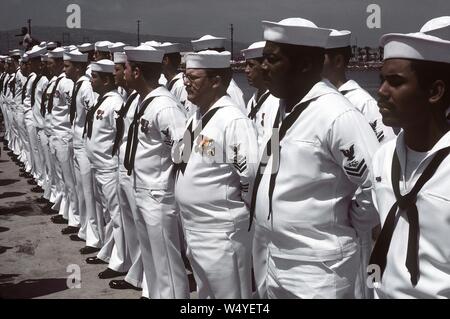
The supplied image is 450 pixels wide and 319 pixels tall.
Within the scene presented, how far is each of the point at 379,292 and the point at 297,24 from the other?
1.55 meters

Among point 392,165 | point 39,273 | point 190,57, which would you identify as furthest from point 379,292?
point 39,273

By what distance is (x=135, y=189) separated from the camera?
17.4 ft

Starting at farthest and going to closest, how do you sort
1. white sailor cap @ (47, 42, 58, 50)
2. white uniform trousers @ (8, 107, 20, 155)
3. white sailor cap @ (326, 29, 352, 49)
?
1. white uniform trousers @ (8, 107, 20, 155)
2. white sailor cap @ (47, 42, 58, 50)
3. white sailor cap @ (326, 29, 352, 49)

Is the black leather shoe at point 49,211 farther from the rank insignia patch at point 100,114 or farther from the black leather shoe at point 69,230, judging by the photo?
the rank insignia patch at point 100,114

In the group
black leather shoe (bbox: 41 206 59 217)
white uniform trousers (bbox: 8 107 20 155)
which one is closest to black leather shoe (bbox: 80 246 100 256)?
black leather shoe (bbox: 41 206 59 217)

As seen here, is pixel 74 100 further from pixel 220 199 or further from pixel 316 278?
pixel 316 278

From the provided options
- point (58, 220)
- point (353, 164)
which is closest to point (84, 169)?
point (58, 220)

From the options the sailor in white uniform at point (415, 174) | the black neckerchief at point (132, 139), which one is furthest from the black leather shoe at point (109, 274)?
the sailor in white uniform at point (415, 174)

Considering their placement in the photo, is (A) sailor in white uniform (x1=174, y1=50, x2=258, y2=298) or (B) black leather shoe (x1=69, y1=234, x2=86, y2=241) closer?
(A) sailor in white uniform (x1=174, y1=50, x2=258, y2=298)

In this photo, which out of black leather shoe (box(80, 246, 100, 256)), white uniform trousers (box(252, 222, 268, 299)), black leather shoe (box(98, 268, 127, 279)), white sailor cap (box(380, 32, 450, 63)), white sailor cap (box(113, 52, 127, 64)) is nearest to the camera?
white sailor cap (box(380, 32, 450, 63))

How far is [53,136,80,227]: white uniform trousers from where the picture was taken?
8539 millimetres

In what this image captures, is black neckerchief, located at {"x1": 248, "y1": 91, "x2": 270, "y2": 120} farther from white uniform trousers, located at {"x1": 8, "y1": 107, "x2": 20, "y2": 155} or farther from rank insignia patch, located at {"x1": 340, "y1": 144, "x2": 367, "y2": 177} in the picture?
white uniform trousers, located at {"x1": 8, "y1": 107, "x2": 20, "y2": 155}

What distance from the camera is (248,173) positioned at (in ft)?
13.3

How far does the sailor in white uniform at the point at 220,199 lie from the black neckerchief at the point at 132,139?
41.2 inches
